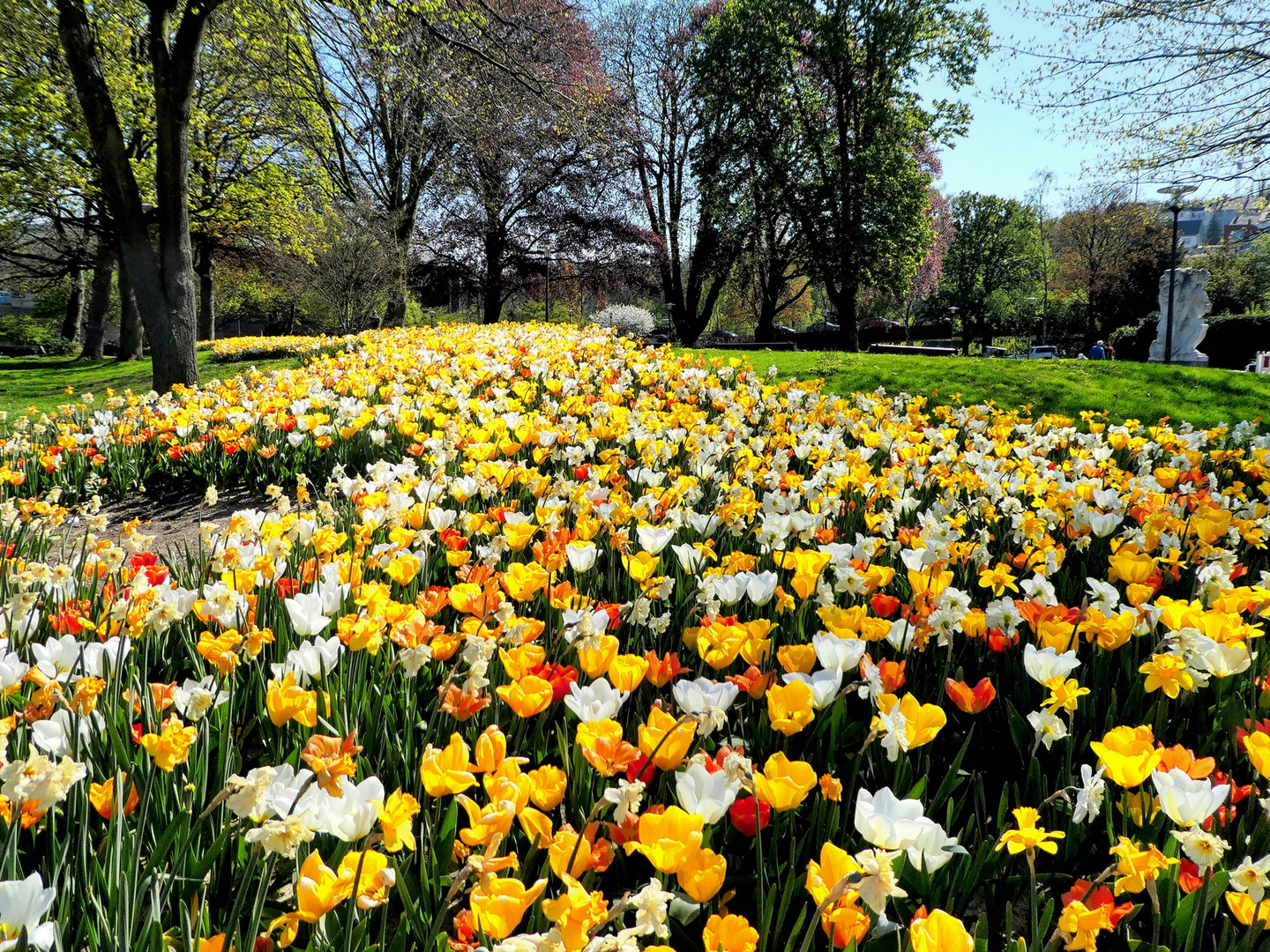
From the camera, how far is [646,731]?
3.82ft

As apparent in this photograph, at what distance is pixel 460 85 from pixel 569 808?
38.7ft

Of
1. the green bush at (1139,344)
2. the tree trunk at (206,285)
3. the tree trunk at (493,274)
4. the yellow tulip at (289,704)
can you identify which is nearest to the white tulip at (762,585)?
the yellow tulip at (289,704)

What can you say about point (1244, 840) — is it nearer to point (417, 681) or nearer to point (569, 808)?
point (569, 808)

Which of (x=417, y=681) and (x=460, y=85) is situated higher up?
(x=460, y=85)

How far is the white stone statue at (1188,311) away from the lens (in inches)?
674

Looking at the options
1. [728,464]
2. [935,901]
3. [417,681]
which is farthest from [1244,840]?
[728,464]

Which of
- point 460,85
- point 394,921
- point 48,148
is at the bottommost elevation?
point 394,921

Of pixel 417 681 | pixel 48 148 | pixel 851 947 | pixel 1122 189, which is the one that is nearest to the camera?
pixel 851 947

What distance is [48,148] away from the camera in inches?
694

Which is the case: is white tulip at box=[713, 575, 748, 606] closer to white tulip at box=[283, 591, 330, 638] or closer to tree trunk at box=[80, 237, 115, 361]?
white tulip at box=[283, 591, 330, 638]

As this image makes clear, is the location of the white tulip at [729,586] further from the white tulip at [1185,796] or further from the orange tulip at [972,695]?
the white tulip at [1185,796]

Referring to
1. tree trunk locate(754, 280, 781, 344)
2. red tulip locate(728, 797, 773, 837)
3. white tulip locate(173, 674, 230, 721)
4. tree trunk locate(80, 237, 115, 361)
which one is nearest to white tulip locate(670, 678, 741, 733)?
red tulip locate(728, 797, 773, 837)

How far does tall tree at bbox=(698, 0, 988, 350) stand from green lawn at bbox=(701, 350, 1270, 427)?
35.8ft

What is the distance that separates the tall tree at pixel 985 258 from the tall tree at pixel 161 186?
44.9 metres
